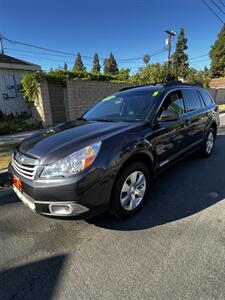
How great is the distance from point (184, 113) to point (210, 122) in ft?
5.17

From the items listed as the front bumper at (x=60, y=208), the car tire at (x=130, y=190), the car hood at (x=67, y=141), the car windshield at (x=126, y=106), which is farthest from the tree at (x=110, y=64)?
the front bumper at (x=60, y=208)

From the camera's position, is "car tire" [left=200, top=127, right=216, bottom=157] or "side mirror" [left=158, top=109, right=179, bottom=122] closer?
"side mirror" [left=158, top=109, right=179, bottom=122]

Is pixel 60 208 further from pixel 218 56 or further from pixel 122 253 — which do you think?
pixel 218 56

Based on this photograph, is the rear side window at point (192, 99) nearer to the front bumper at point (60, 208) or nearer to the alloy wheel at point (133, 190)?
the alloy wheel at point (133, 190)

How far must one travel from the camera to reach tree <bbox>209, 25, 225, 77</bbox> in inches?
2101

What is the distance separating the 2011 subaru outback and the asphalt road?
15.6 inches

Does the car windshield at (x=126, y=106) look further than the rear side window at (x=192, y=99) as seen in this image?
No

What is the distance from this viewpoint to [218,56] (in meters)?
53.6

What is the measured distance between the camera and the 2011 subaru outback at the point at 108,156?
2.14 m

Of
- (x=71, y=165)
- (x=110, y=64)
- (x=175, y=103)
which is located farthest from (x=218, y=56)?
(x=71, y=165)

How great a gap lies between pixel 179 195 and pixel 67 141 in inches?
80.6

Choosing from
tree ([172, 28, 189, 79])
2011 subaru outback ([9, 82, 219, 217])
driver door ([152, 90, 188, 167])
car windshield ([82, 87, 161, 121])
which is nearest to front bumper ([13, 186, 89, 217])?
2011 subaru outback ([9, 82, 219, 217])

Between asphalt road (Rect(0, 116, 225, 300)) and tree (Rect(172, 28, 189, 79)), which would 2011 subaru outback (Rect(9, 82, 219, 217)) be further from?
tree (Rect(172, 28, 189, 79))

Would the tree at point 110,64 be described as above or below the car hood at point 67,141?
above
